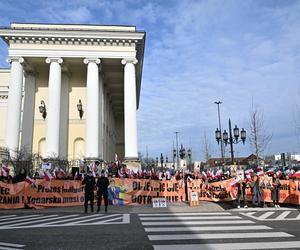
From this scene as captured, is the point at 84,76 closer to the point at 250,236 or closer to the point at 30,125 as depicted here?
the point at 30,125

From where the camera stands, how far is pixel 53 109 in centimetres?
3312

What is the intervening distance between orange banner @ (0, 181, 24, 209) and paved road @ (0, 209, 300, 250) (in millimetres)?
3280

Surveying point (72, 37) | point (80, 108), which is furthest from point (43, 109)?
point (72, 37)

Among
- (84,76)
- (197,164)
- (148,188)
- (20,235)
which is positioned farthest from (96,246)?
(84,76)

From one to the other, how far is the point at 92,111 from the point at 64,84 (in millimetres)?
5948

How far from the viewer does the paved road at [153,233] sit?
8641mm

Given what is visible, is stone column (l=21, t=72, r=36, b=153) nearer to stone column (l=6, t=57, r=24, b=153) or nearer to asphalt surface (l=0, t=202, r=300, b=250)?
stone column (l=6, t=57, r=24, b=153)

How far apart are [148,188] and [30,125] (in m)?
20.0

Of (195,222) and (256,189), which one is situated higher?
(256,189)

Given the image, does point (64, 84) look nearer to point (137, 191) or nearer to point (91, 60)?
point (91, 60)

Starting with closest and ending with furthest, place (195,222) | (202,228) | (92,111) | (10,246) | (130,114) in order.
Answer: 1. (10,246)
2. (202,228)
3. (195,222)
4. (92,111)
5. (130,114)

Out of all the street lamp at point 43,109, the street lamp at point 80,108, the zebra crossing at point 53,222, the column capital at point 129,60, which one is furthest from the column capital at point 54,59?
the zebra crossing at point 53,222

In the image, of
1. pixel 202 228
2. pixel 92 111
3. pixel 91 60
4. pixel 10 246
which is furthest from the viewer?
pixel 91 60

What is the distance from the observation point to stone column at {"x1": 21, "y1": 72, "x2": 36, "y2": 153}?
117 ft
